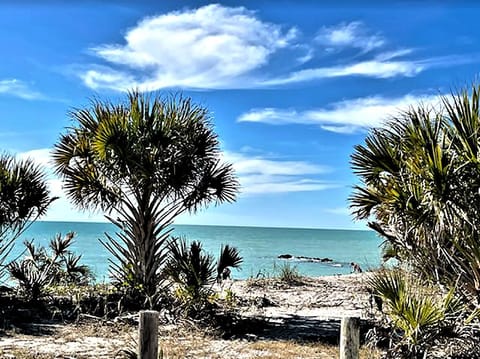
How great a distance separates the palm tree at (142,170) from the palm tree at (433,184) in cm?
342

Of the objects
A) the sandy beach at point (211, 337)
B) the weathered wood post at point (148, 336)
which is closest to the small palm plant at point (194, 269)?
the sandy beach at point (211, 337)

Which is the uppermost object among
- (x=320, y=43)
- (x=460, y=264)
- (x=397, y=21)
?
(x=320, y=43)

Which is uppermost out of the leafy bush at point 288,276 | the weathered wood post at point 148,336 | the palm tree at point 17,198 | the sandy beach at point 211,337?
the palm tree at point 17,198

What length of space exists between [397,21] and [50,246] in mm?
8228

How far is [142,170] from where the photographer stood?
9.74 m

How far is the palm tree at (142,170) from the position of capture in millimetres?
9797

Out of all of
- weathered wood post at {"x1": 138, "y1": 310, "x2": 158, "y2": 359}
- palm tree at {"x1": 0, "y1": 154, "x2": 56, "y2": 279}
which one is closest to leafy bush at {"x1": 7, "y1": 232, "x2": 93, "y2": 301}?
palm tree at {"x1": 0, "y1": 154, "x2": 56, "y2": 279}

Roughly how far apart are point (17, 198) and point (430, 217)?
759 centimetres

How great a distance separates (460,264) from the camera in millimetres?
7441

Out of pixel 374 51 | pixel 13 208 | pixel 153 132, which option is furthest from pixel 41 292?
pixel 374 51

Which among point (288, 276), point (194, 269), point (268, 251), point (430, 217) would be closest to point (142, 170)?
point (194, 269)

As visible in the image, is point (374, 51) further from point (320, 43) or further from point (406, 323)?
point (406, 323)

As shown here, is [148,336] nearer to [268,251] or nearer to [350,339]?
[350,339]

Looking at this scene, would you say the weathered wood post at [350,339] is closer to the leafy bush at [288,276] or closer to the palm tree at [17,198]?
the palm tree at [17,198]
